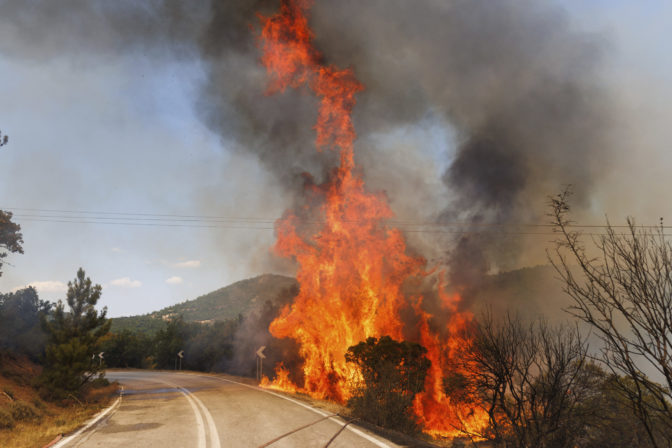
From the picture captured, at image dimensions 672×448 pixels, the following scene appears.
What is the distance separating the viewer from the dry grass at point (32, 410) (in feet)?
30.0

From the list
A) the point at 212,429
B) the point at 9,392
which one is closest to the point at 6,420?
the point at 9,392

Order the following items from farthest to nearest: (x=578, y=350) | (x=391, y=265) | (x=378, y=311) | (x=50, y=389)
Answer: (x=391, y=265), (x=378, y=311), (x=50, y=389), (x=578, y=350)

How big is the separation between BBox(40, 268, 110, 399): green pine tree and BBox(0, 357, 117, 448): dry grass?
0.75 meters

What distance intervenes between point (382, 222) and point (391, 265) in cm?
317

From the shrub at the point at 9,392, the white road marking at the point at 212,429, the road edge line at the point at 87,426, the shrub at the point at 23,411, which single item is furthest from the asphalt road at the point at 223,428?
the shrub at the point at 9,392

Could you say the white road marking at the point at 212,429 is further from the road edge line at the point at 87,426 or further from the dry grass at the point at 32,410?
the dry grass at the point at 32,410

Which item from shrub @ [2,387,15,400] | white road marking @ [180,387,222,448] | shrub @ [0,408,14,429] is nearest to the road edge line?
shrub @ [0,408,14,429]

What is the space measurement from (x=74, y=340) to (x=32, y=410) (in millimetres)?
Result: 4064

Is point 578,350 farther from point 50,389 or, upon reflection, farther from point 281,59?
point 281,59

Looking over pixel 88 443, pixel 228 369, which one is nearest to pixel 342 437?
pixel 88 443

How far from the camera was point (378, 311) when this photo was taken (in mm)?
24031

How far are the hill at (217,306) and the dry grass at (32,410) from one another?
77836mm

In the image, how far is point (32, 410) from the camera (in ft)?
41.3

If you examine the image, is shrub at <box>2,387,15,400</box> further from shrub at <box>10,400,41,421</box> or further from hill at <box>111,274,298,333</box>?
hill at <box>111,274,298,333</box>
